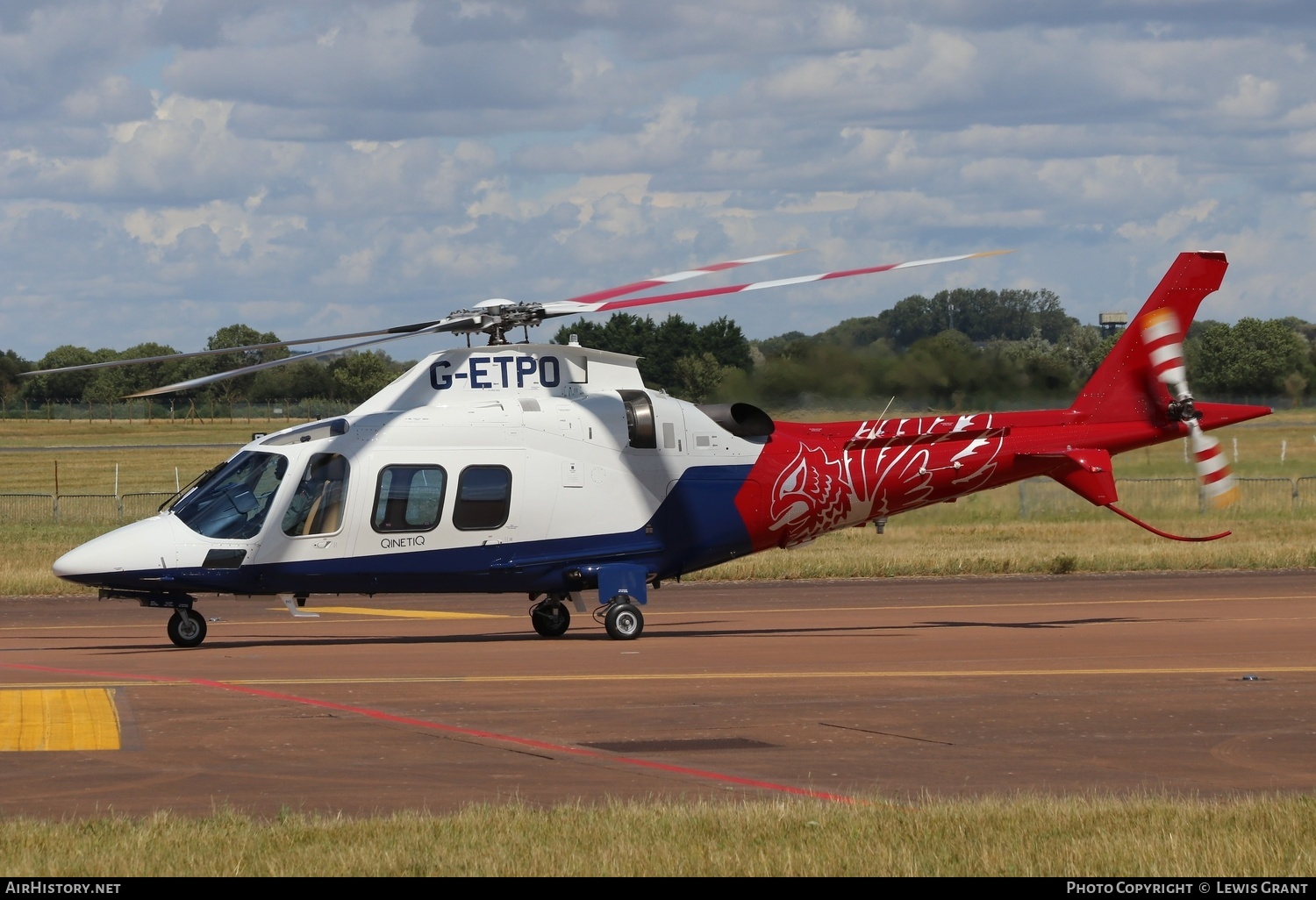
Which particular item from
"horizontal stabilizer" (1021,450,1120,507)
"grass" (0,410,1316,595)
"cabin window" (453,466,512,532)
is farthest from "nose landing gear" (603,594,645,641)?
"horizontal stabilizer" (1021,450,1120,507)

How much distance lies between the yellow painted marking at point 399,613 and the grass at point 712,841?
14467 mm

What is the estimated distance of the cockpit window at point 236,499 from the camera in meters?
19.3

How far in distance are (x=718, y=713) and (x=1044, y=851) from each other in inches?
234

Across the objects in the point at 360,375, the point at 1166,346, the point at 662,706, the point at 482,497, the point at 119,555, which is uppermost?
the point at 360,375

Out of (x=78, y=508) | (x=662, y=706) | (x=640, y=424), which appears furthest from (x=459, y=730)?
(x=78, y=508)

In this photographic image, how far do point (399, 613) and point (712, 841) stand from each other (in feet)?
54.6

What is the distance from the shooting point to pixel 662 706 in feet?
48.9

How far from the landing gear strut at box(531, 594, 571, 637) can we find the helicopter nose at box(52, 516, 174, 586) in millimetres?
4760

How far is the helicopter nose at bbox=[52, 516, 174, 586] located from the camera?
61.3 feet

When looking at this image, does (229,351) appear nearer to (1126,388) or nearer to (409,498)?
(409,498)

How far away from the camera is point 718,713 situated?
14.5 meters

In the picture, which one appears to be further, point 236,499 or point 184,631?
point 184,631

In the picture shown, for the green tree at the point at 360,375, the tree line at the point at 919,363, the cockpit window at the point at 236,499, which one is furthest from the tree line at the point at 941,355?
the green tree at the point at 360,375
